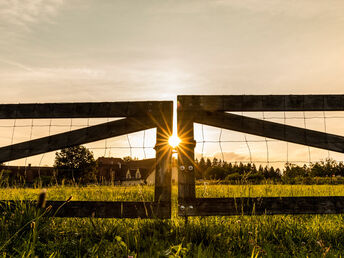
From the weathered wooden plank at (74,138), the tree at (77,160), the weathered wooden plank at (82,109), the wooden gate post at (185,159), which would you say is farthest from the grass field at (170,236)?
the tree at (77,160)

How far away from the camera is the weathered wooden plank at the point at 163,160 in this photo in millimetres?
3680

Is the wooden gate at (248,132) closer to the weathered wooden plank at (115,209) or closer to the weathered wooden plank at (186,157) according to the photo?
the weathered wooden plank at (186,157)

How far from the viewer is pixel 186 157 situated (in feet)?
12.3

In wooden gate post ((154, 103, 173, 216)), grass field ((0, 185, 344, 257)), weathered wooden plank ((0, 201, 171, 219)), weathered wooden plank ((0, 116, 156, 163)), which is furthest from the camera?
weathered wooden plank ((0, 116, 156, 163))

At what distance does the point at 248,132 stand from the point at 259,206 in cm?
96

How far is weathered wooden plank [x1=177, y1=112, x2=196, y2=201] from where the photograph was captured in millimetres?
3662

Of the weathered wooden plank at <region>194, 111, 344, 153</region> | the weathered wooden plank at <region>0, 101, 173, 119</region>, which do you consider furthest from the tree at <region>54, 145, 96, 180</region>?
the weathered wooden plank at <region>194, 111, 344, 153</region>

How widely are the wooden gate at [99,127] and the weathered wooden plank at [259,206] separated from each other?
390 millimetres

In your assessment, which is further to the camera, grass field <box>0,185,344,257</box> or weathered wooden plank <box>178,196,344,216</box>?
weathered wooden plank <box>178,196,344,216</box>

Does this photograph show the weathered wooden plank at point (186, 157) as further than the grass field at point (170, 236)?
Yes

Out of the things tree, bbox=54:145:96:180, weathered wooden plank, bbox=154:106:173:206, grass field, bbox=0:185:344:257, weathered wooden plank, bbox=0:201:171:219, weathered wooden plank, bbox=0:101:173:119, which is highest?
tree, bbox=54:145:96:180

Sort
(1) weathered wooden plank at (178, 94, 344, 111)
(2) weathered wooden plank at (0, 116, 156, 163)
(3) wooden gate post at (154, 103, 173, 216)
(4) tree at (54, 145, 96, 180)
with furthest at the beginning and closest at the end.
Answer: (4) tree at (54, 145, 96, 180) < (2) weathered wooden plank at (0, 116, 156, 163) < (1) weathered wooden plank at (178, 94, 344, 111) < (3) wooden gate post at (154, 103, 173, 216)

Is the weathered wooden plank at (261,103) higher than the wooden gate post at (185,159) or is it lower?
higher

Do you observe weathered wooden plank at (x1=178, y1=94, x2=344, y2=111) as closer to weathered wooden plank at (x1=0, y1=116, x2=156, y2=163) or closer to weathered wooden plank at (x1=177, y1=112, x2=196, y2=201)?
weathered wooden plank at (x1=177, y1=112, x2=196, y2=201)
